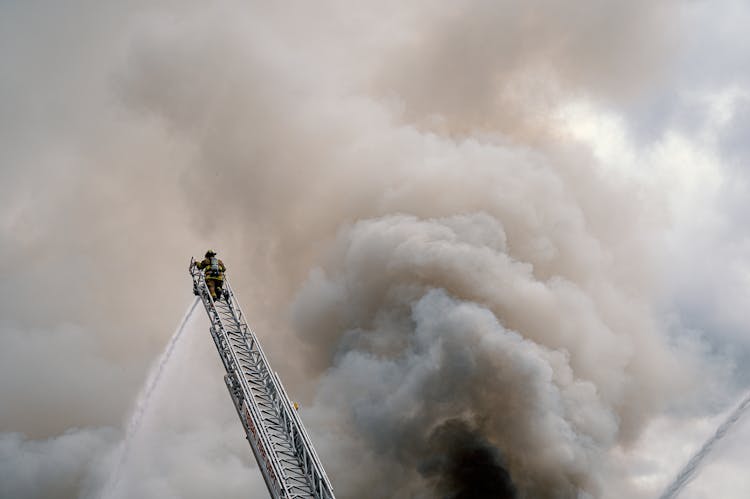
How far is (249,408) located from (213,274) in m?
10.1

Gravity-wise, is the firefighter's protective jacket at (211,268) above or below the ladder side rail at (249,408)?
above

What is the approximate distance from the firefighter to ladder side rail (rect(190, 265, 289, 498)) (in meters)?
0.39

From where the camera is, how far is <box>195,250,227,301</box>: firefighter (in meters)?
54.0

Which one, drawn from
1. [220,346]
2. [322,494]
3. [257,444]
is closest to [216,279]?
Result: [220,346]

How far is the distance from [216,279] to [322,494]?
615 inches

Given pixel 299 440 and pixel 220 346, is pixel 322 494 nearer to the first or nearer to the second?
pixel 299 440

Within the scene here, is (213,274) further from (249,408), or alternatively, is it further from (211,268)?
(249,408)

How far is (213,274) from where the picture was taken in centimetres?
5428

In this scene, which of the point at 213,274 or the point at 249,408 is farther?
the point at 213,274

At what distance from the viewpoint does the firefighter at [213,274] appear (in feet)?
177

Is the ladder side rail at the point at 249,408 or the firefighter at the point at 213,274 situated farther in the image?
the firefighter at the point at 213,274

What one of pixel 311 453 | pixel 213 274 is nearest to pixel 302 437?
pixel 311 453

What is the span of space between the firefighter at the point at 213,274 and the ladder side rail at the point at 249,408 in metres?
0.39

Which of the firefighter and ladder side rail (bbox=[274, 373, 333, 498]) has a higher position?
the firefighter
